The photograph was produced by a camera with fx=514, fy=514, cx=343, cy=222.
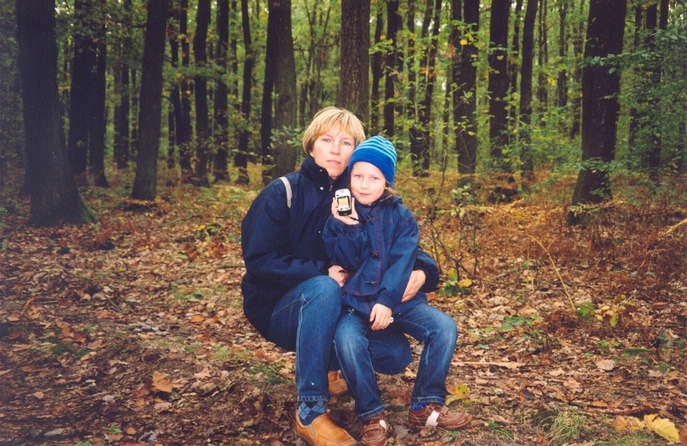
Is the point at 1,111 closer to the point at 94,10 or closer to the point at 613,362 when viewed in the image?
the point at 94,10

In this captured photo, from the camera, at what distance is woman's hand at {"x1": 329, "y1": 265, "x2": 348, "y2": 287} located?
10.6 feet

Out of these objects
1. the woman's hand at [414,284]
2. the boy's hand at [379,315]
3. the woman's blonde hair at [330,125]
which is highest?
the woman's blonde hair at [330,125]

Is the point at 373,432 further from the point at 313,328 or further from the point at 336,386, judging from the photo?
the point at 336,386

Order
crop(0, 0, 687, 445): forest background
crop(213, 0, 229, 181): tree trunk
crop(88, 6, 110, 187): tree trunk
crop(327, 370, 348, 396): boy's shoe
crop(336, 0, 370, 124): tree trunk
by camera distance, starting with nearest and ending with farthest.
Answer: crop(0, 0, 687, 445): forest background
crop(327, 370, 348, 396): boy's shoe
crop(336, 0, 370, 124): tree trunk
crop(88, 6, 110, 187): tree trunk
crop(213, 0, 229, 181): tree trunk

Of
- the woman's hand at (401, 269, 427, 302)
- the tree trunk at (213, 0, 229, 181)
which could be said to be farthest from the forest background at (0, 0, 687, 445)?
the tree trunk at (213, 0, 229, 181)

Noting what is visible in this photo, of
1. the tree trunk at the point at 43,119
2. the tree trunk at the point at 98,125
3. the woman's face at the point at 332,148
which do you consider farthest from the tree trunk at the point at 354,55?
the tree trunk at the point at 98,125

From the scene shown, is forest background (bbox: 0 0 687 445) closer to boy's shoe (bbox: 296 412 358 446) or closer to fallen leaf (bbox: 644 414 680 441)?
fallen leaf (bbox: 644 414 680 441)

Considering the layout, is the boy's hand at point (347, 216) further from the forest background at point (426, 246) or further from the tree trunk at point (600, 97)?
the tree trunk at point (600, 97)

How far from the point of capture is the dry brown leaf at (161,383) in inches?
155

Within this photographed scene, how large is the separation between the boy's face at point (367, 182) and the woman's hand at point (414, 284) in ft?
1.82

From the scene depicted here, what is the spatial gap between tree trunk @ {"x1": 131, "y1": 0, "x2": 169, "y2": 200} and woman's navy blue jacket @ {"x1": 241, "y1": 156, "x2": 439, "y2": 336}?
10.8 m

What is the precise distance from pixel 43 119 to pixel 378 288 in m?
9.39

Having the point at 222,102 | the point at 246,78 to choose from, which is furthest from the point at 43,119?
the point at 246,78

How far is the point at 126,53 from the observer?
612 inches
